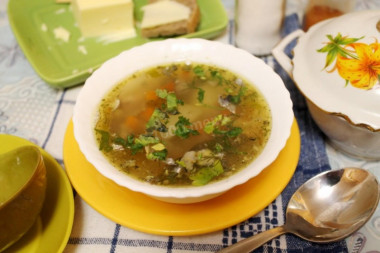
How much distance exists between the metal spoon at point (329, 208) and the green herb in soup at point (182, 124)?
222mm

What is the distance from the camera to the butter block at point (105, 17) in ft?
6.79

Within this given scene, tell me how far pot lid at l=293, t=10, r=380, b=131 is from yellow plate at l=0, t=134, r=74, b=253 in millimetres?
890

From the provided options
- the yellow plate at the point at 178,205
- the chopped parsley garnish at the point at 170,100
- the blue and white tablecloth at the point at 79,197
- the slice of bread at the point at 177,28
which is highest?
the chopped parsley garnish at the point at 170,100

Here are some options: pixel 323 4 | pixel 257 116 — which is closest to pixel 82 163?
pixel 257 116

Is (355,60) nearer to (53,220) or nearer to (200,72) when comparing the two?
(200,72)

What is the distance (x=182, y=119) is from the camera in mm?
1388

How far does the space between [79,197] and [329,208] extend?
86 centimetres

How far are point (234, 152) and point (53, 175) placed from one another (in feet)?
2.04

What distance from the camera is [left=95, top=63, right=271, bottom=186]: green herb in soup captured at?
124cm

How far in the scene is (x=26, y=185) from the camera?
42.0 inches

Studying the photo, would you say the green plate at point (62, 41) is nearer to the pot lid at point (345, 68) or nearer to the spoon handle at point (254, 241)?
the pot lid at point (345, 68)

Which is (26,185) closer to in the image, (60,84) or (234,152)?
(234,152)

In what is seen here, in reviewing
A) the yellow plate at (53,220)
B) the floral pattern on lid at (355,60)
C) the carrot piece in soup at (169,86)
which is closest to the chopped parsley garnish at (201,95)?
the carrot piece in soup at (169,86)

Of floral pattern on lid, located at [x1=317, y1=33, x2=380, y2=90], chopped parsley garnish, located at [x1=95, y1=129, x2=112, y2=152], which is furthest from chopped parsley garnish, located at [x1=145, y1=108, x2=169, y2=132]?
floral pattern on lid, located at [x1=317, y1=33, x2=380, y2=90]
